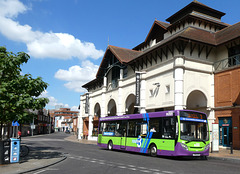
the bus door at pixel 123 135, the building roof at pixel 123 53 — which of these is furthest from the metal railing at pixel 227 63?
the building roof at pixel 123 53

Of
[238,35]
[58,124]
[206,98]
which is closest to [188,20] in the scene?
[238,35]

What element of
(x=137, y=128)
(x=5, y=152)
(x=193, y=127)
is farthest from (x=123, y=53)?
(x=5, y=152)

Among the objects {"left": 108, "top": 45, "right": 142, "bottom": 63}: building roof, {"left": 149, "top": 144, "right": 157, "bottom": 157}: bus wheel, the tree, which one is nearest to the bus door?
{"left": 149, "top": 144, "right": 157, "bottom": 157}: bus wheel

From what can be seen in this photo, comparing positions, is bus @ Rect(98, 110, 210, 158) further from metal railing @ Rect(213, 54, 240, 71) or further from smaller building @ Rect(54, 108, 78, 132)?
smaller building @ Rect(54, 108, 78, 132)

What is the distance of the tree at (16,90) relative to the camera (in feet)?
40.7

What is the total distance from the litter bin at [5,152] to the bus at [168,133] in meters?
8.59

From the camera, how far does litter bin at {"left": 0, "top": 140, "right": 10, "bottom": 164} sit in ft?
38.7

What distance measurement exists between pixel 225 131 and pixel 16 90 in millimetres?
17816

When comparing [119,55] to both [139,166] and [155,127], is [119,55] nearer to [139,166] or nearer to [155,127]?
A: [155,127]

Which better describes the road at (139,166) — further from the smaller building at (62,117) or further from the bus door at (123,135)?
the smaller building at (62,117)

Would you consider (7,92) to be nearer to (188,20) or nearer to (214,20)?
(188,20)

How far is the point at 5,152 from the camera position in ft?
39.1

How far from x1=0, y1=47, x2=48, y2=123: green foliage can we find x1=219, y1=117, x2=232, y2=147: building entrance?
16.1 metres

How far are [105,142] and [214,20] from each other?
60.5 ft
